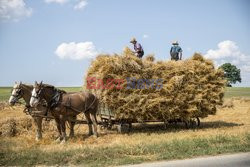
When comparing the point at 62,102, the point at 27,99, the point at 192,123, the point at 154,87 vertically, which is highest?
the point at 154,87

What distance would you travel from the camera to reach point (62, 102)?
11.2 m

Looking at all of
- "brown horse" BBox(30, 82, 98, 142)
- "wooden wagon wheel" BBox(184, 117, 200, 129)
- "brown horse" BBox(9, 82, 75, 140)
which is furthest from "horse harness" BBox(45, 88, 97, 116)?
"wooden wagon wheel" BBox(184, 117, 200, 129)

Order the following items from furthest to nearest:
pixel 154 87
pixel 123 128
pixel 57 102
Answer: pixel 123 128, pixel 154 87, pixel 57 102

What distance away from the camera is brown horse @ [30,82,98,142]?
35.1 ft

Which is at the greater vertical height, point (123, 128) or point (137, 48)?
point (137, 48)

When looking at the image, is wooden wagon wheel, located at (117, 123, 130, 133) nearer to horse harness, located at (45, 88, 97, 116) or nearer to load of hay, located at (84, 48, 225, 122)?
load of hay, located at (84, 48, 225, 122)

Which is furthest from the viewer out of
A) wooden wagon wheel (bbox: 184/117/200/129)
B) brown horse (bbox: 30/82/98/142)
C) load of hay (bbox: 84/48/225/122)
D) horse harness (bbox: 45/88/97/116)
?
wooden wagon wheel (bbox: 184/117/200/129)

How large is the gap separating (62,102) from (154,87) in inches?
142

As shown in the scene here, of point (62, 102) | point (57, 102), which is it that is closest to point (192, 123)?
point (62, 102)

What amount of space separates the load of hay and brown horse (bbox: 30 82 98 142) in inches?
20.9

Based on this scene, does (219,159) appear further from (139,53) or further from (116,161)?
(139,53)

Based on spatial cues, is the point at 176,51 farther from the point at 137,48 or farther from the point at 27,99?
the point at 27,99

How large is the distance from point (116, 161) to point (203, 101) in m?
6.49

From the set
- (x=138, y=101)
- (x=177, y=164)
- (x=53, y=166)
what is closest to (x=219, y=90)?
(x=138, y=101)
